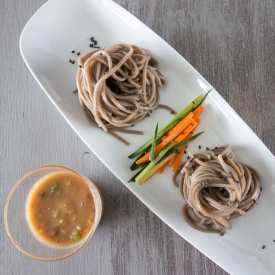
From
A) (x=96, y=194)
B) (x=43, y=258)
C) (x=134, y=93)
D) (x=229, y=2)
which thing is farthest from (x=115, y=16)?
(x=43, y=258)

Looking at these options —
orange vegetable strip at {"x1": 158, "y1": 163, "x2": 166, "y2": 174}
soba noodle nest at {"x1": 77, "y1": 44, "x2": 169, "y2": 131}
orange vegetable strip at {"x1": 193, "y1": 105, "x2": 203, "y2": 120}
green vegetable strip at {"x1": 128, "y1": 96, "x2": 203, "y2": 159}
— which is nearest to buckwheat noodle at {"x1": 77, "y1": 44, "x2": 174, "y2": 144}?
soba noodle nest at {"x1": 77, "y1": 44, "x2": 169, "y2": 131}

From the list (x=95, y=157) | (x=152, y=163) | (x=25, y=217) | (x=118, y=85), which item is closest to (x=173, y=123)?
(x=152, y=163)

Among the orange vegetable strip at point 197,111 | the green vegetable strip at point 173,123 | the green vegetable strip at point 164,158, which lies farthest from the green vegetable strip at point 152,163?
the orange vegetable strip at point 197,111

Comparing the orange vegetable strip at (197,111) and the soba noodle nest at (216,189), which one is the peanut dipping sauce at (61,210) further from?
the orange vegetable strip at (197,111)

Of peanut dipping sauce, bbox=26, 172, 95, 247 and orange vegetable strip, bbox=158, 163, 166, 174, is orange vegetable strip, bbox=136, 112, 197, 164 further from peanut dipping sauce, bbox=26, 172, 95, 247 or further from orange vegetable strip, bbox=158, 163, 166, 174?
peanut dipping sauce, bbox=26, 172, 95, 247

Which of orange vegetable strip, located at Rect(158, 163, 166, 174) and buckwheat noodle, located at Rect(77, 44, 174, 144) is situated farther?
orange vegetable strip, located at Rect(158, 163, 166, 174)

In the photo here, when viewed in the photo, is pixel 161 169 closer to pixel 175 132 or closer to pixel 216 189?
pixel 175 132
